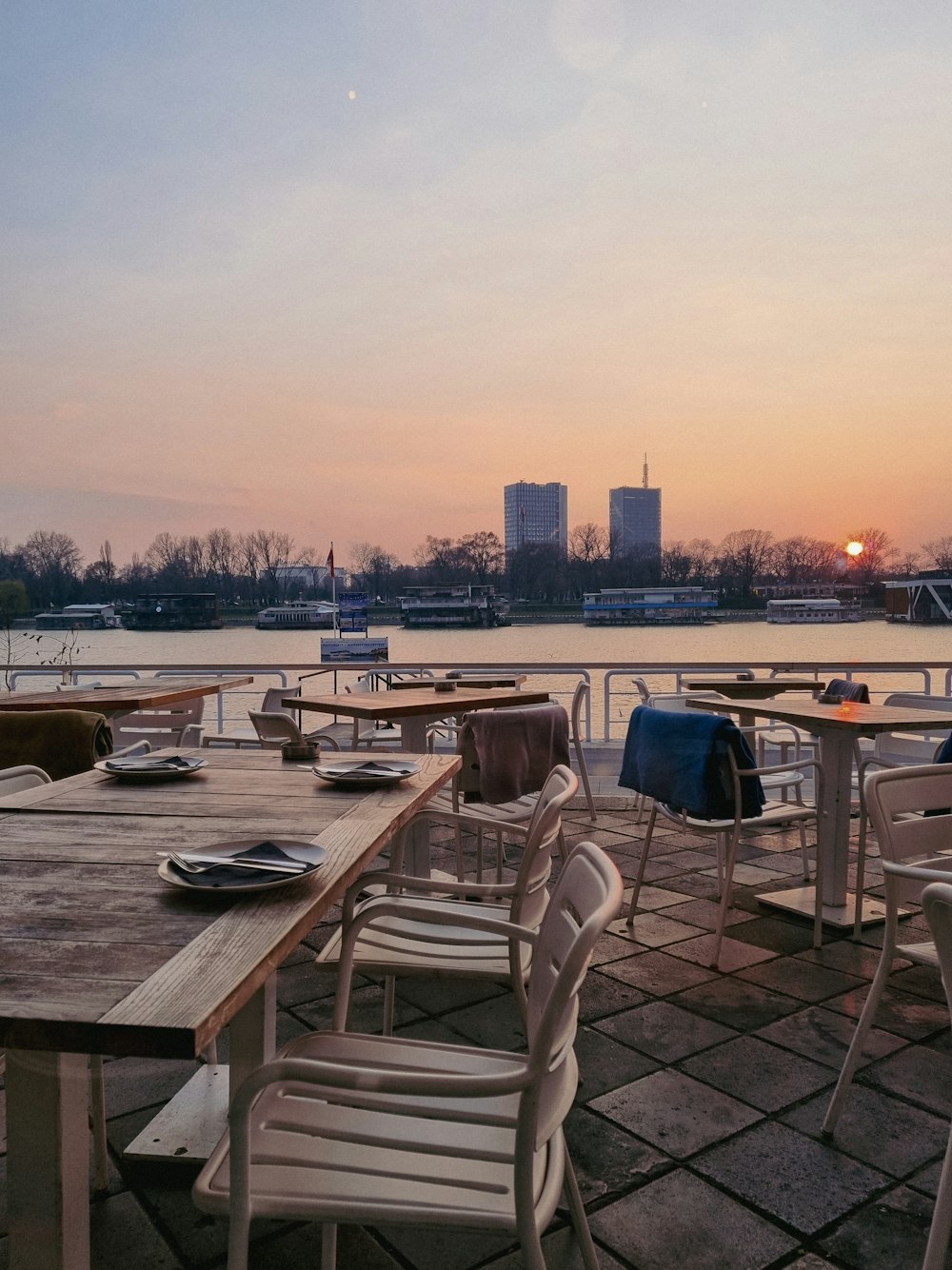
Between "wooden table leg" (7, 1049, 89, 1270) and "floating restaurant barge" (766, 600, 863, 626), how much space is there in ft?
49.5

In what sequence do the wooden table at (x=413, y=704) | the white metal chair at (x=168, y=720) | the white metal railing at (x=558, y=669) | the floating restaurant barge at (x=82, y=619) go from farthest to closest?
1. the floating restaurant barge at (x=82, y=619)
2. the white metal railing at (x=558, y=669)
3. the white metal chair at (x=168, y=720)
4. the wooden table at (x=413, y=704)

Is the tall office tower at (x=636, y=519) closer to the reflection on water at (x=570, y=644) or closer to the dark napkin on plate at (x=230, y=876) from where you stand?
the reflection on water at (x=570, y=644)

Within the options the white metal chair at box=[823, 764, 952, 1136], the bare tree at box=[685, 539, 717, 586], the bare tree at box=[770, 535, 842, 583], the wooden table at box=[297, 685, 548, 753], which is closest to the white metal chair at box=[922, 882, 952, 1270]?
the white metal chair at box=[823, 764, 952, 1136]

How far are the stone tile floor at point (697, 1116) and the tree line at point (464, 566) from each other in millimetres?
11330

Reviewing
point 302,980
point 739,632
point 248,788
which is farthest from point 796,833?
point 739,632

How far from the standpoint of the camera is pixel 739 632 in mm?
16766

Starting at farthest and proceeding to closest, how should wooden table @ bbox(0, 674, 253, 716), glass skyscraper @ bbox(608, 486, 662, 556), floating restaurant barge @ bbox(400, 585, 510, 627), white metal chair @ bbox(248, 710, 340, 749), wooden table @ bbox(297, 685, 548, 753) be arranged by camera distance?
glass skyscraper @ bbox(608, 486, 662, 556)
floating restaurant barge @ bbox(400, 585, 510, 627)
wooden table @ bbox(0, 674, 253, 716)
white metal chair @ bbox(248, 710, 340, 749)
wooden table @ bbox(297, 685, 548, 753)

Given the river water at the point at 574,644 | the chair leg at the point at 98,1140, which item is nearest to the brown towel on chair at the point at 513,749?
the chair leg at the point at 98,1140

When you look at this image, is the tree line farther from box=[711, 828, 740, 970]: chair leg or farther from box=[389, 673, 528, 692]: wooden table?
box=[711, 828, 740, 970]: chair leg

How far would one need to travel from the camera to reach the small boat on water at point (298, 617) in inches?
804

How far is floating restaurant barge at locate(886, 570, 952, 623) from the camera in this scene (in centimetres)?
1201

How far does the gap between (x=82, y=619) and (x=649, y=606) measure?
33.0 ft

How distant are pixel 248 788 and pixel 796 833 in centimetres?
377

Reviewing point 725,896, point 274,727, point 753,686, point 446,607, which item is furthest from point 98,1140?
point 446,607
